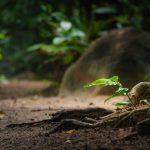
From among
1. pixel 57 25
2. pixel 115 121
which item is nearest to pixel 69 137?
pixel 115 121

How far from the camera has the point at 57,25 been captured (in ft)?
40.9

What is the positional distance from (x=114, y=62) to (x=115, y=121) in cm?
511

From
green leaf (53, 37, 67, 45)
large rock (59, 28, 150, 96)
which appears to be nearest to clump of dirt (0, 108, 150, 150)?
large rock (59, 28, 150, 96)

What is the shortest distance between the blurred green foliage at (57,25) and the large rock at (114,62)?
1265 millimetres

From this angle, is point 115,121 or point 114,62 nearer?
point 115,121

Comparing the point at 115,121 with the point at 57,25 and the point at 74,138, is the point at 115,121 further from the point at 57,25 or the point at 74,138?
the point at 57,25

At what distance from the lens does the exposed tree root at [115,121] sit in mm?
4134

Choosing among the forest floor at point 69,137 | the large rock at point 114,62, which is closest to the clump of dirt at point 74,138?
the forest floor at point 69,137

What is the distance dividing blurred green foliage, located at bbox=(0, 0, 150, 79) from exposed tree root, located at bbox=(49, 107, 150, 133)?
6.88 metres

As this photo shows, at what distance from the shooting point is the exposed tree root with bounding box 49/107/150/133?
4134 mm

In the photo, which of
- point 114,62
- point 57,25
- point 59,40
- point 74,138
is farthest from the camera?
point 57,25

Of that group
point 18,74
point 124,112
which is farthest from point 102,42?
point 18,74

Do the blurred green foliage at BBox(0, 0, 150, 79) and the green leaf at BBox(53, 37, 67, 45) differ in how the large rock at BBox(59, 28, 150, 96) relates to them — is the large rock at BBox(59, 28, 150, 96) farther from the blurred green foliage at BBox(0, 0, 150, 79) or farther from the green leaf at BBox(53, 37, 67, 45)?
the blurred green foliage at BBox(0, 0, 150, 79)

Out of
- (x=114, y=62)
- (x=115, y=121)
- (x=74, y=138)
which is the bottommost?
(x=74, y=138)
